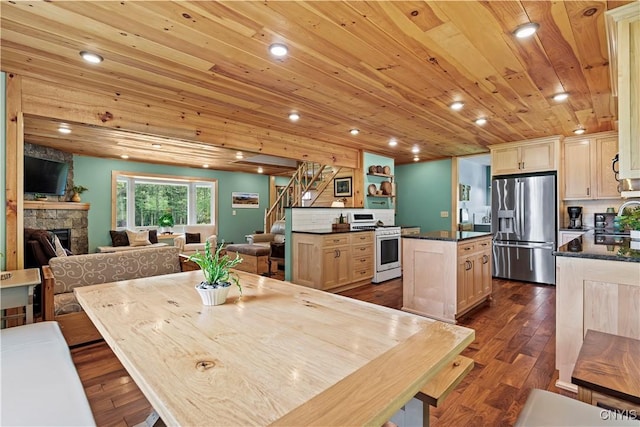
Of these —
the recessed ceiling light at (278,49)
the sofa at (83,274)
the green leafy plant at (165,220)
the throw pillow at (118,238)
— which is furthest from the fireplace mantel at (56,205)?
the recessed ceiling light at (278,49)

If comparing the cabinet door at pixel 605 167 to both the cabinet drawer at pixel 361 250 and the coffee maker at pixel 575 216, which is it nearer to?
the coffee maker at pixel 575 216

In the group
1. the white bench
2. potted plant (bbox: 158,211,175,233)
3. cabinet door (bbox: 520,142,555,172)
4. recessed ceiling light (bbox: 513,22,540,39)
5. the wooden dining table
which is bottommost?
the white bench

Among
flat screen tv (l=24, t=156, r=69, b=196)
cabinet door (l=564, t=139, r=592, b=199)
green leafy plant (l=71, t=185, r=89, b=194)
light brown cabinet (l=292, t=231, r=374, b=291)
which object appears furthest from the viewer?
green leafy plant (l=71, t=185, r=89, b=194)

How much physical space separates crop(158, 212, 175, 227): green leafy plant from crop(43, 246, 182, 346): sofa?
4456mm

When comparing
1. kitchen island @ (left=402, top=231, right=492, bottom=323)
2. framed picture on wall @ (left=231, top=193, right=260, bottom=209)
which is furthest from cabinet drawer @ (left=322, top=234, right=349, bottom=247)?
framed picture on wall @ (left=231, top=193, right=260, bottom=209)

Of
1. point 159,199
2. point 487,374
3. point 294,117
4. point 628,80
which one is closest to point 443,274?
point 487,374

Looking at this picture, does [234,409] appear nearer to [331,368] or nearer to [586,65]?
[331,368]

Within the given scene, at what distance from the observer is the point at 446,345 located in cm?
101

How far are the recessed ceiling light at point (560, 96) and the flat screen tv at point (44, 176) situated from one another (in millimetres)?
7199

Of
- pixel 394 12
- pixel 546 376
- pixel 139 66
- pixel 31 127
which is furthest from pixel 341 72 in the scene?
pixel 31 127

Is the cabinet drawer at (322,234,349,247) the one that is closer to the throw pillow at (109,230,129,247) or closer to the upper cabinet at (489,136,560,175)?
the upper cabinet at (489,136,560,175)

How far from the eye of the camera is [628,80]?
185 cm

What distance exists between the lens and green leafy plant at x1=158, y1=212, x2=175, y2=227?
25.0 feet

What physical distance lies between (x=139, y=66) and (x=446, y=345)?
2800 mm
